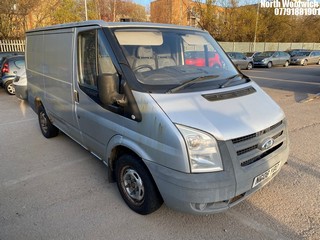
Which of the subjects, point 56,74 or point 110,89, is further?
point 56,74

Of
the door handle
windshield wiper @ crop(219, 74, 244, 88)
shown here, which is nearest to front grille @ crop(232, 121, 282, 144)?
windshield wiper @ crop(219, 74, 244, 88)

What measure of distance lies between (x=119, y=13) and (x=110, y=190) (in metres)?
33.3

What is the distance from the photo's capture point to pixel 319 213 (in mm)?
2742

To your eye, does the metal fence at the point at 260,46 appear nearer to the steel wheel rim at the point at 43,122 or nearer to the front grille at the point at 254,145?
the steel wheel rim at the point at 43,122

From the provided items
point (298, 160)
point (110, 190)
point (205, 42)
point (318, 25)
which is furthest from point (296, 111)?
point (318, 25)

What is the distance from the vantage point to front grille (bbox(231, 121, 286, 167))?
2223mm

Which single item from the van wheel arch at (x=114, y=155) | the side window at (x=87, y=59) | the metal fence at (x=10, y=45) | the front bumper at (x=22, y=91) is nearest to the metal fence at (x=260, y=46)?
the metal fence at (x=10, y=45)

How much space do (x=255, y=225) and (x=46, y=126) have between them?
13.9ft

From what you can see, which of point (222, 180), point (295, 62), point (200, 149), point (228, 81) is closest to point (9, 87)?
point (228, 81)

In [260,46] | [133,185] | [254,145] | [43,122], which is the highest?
[260,46]

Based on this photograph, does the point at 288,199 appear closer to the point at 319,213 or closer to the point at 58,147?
the point at 319,213

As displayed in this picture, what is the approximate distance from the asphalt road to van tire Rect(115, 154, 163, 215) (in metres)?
0.14

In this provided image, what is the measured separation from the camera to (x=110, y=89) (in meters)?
2.47

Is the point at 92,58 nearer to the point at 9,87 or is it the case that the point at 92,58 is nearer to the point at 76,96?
the point at 76,96
